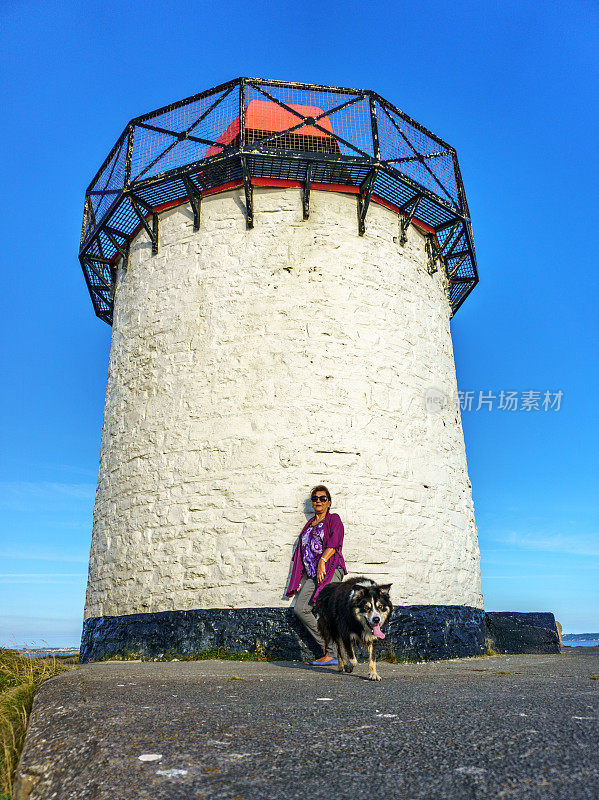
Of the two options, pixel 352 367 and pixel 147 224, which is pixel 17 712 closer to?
pixel 352 367

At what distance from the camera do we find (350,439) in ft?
26.9

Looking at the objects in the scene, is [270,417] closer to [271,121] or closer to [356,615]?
[356,615]

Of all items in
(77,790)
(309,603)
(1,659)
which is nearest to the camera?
(77,790)

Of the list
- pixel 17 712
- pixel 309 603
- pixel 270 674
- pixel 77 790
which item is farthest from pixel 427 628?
pixel 77 790

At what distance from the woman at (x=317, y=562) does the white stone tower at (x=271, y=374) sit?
0.43 metres

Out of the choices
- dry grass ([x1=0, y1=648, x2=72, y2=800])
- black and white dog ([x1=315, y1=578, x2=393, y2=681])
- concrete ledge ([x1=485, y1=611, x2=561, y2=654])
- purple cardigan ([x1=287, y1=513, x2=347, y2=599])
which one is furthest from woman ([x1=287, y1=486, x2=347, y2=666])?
concrete ledge ([x1=485, y1=611, x2=561, y2=654])

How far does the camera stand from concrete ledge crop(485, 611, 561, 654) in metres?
9.97

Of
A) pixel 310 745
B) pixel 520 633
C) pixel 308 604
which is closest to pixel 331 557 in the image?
pixel 308 604

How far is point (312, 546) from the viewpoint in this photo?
7035 mm

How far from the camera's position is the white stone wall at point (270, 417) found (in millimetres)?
7824

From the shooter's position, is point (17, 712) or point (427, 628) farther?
point (427, 628)

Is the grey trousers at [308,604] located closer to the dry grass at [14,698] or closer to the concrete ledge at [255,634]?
the concrete ledge at [255,634]

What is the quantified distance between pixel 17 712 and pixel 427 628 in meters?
5.71

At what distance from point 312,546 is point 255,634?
1.28 metres
